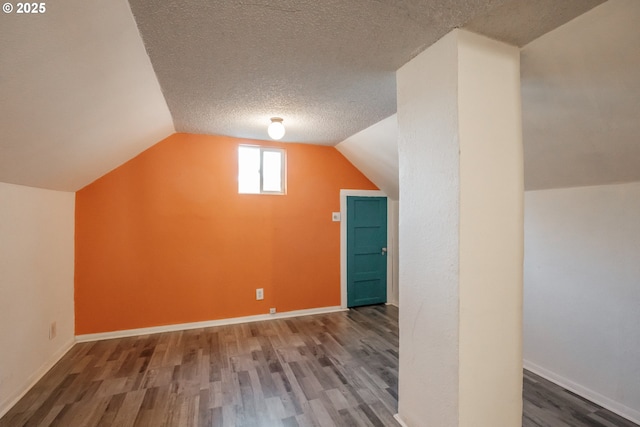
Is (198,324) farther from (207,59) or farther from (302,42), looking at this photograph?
(302,42)

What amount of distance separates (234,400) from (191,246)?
190cm

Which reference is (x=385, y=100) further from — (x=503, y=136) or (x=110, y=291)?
(x=110, y=291)

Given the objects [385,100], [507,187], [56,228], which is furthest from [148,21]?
[56,228]

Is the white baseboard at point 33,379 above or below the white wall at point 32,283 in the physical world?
below

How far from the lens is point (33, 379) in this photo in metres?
2.24

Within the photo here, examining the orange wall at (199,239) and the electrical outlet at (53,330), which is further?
the orange wall at (199,239)

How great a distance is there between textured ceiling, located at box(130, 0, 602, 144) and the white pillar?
0.63 feet

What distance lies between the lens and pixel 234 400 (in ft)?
6.85

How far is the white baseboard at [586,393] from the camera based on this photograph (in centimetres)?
189

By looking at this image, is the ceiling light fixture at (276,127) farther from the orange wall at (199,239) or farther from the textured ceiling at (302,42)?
the orange wall at (199,239)

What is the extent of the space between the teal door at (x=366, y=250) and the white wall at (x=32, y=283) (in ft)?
10.8

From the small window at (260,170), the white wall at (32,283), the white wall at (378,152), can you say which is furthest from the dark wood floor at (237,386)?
the white wall at (378,152)

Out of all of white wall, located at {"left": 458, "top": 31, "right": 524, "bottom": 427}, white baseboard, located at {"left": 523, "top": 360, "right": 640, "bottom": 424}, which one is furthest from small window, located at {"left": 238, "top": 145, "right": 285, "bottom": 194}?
white baseboard, located at {"left": 523, "top": 360, "right": 640, "bottom": 424}

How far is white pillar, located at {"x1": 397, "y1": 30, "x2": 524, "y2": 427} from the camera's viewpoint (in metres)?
1.39
